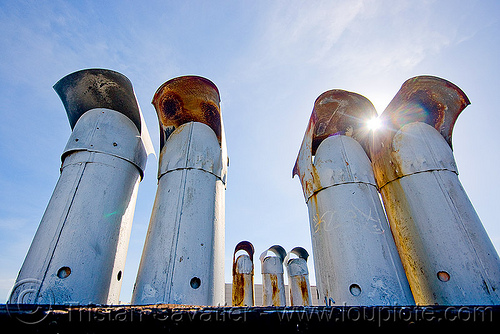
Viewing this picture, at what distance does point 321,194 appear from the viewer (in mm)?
4715

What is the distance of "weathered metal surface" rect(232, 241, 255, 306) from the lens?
10.1 m

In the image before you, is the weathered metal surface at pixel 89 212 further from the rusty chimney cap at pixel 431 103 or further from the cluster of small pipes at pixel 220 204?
the rusty chimney cap at pixel 431 103

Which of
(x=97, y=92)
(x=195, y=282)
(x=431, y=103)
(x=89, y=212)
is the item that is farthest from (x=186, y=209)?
(x=431, y=103)

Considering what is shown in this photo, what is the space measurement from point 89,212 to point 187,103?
2.53 meters

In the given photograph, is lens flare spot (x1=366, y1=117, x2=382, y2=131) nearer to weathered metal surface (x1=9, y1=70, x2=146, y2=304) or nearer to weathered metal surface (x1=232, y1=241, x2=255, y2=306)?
weathered metal surface (x1=9, y1=70, x2=146, y2=304)

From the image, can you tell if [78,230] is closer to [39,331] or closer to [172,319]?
[39,331]

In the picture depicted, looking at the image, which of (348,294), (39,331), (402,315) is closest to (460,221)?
(348,294)

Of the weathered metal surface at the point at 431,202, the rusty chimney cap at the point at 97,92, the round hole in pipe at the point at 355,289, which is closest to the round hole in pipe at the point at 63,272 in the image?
the rusty chimney cap at the point at 97,92

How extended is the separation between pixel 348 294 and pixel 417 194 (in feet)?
6.69

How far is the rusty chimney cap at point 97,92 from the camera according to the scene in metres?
4.77

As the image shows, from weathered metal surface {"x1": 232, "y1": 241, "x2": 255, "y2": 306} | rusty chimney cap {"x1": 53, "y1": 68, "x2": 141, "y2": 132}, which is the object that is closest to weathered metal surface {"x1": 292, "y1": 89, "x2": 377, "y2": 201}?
rusty chimney cap {"x1": 53, "y1": 68, "x2": 141, "y2": 132}

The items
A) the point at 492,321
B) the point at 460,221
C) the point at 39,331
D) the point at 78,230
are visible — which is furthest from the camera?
the point at 460,221

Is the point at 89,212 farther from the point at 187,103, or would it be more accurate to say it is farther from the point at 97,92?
the point at 187,103

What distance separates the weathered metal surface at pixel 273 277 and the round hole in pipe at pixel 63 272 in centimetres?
929
